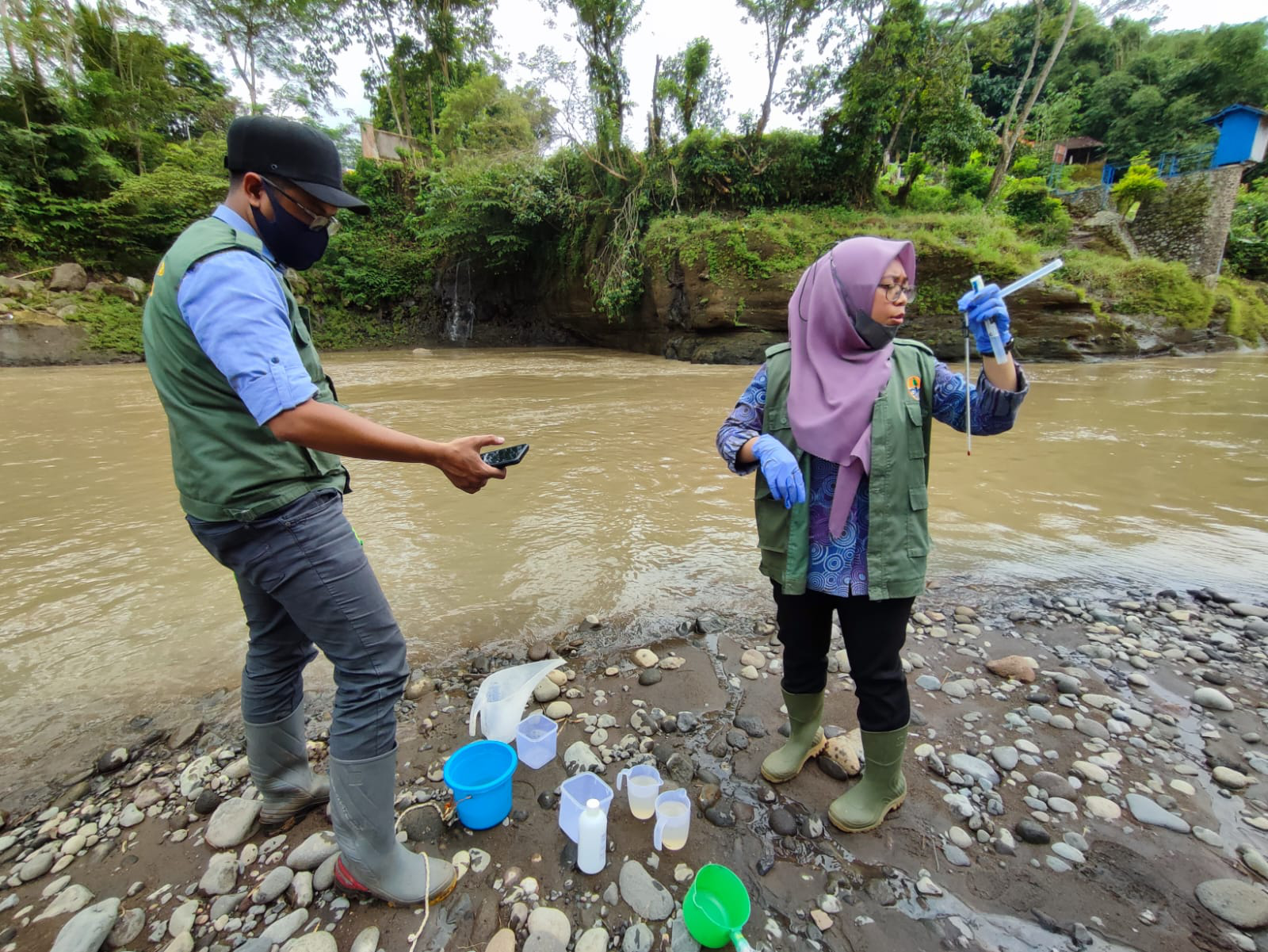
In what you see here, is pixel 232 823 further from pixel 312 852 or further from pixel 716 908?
pixel 716 908

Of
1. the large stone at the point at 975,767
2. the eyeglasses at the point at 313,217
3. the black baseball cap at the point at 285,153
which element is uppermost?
the black baseball cap at the point at 285,153

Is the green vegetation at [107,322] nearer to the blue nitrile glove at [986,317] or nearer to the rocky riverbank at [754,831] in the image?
the rocky riverbank at [754,831]

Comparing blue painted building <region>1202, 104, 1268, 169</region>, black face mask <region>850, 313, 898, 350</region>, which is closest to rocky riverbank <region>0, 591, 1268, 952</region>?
black face mask <region>850, 313, 898, 350</region>

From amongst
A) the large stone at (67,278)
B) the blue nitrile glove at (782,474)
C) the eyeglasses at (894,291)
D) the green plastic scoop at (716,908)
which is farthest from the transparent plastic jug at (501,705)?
the large stone at (67,278)

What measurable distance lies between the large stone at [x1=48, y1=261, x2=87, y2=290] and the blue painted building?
3761cm

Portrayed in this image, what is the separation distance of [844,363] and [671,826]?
1.55m

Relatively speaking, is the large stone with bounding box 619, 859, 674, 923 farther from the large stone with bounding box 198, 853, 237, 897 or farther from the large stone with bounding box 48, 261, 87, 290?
the large stone with bounding box 48, 261, 87, 290

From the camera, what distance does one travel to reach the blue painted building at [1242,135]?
812 inches

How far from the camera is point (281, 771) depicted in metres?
1.88

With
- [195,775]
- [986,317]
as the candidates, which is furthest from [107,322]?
[986,317]

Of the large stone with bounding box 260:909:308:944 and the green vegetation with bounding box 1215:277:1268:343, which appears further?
the green vegetation with bounding box 1215:277:1268:343

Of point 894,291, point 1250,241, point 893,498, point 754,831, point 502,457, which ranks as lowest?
point 754,831

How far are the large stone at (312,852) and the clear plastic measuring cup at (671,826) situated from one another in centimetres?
98

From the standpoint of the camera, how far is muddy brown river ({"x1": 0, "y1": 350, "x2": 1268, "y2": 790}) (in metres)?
2.95
